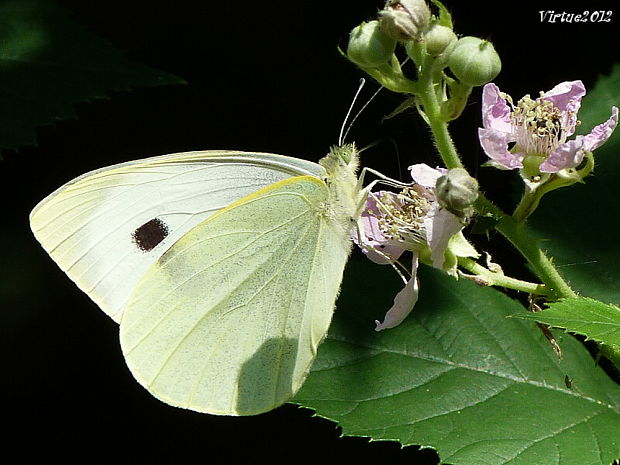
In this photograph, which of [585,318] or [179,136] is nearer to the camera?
[585,318]

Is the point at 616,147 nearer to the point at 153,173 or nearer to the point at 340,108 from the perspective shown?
the point at 153,173

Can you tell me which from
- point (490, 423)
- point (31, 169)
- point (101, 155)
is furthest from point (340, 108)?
point (490, 423)

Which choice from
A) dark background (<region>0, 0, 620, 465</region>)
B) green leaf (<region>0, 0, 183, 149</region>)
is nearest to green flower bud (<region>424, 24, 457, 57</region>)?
green leaf (<region>0, 0, 183, 149</region>)

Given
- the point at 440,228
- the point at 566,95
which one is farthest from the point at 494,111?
the point at 440,228
